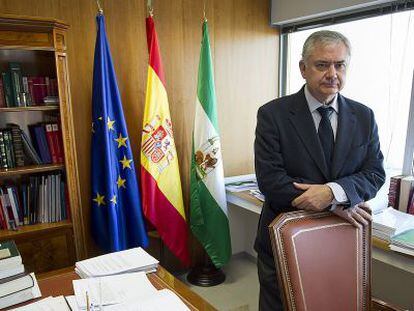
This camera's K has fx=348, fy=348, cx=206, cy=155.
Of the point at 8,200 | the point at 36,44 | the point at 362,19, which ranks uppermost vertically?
the point at 362,19

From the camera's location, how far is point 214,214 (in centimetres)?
256

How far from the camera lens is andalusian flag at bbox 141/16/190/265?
2348 mm

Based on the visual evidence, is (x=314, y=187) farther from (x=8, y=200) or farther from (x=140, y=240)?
(x=8, y=200)

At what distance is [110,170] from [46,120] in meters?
0.50

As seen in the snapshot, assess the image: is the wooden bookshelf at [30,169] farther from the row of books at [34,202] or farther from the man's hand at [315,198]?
the man's hand at [315,198]

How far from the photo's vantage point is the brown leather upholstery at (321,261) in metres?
1.17

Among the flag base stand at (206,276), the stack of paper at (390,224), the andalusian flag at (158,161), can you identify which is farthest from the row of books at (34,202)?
the stack of paper at (390,224)

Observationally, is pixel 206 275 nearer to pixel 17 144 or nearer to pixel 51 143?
pixel 51 143

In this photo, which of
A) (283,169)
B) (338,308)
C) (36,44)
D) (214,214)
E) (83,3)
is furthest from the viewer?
(214,214)

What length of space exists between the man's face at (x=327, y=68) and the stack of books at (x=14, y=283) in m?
1.21

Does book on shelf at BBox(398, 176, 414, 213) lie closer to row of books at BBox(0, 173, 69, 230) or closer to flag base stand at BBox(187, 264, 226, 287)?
flag base stand at BBox(187, 264, 226, 287)

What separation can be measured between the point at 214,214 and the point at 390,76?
152 cm

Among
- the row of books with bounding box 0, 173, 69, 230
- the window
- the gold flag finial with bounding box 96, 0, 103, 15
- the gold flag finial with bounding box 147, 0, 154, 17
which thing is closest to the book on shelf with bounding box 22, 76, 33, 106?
the row of books with bounding box 0, 173, 69, 230

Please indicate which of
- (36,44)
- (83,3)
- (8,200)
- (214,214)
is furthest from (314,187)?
(83,3)
